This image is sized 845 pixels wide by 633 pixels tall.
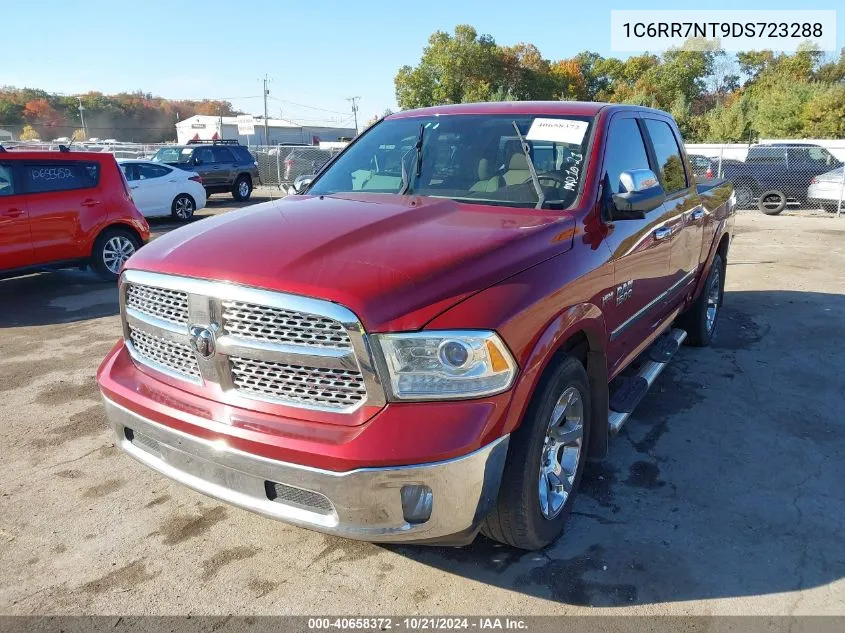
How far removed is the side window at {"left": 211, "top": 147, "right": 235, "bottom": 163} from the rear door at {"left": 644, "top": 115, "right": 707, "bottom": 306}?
17.1m

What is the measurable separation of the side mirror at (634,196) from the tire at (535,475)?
890 mm

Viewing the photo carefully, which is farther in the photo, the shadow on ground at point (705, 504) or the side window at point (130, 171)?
the side window at point (130, 171)

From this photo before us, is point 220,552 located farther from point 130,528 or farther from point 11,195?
point 11,195

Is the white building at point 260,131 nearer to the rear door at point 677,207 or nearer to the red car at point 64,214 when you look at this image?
the red car at point 64,214

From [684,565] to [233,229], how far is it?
2502 mm

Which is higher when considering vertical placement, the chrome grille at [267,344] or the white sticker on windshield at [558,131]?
the white sticker on windshield at [558,131]

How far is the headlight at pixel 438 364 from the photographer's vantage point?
229 cm

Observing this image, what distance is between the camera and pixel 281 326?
2391 millimetres

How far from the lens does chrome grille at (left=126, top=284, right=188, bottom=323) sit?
2650 mm

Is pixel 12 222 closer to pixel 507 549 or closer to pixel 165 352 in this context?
pixel 165 352

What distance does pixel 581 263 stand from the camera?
3.03 meters

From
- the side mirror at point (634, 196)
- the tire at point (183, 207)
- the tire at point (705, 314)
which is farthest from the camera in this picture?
the tire at point (183, 207)

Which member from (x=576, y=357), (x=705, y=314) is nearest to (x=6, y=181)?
(x=576, y=357)

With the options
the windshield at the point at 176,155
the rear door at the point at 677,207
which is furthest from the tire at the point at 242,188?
the rear door at the point at 677,207
